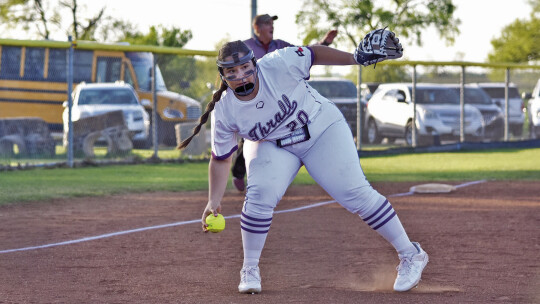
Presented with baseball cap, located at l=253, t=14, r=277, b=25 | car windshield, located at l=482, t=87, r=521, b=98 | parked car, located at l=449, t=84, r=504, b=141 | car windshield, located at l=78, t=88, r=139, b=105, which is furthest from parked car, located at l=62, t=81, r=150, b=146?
car windshield, located at l=482, t=87, r=521, b=98

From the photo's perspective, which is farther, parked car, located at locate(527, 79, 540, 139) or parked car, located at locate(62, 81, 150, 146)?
parked car, located at locate(527, 79, 540, 139)

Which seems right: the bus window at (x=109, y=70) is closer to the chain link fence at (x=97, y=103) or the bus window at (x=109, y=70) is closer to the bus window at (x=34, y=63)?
the chain link fence at (x=97, y=103)

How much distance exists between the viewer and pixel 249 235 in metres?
5.55

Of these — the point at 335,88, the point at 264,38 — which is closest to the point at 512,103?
the point at 335,88

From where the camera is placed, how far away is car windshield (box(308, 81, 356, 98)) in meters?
21.2

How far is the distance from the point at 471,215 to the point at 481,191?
2.62m

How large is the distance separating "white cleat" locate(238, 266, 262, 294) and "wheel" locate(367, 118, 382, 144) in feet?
54.3

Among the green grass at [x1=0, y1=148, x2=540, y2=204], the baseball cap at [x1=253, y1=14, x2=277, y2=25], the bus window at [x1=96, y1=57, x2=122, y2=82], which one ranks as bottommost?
the green grass at [x1=0, y1=148, x2=540, y2=204]

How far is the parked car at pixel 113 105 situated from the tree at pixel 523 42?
41.3 metres

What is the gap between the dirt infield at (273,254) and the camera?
215 inches

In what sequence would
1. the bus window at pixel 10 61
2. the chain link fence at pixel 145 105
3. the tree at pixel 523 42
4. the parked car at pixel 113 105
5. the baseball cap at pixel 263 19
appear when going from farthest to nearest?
the tree at pixel 523 42, the parked car at pixel 113 105, the chain link fence at pixel 145 105, the bus window at pixel 10 61, the baseball cap at pixel 263 19

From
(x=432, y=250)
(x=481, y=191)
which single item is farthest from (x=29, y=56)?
(x=432, y=250)

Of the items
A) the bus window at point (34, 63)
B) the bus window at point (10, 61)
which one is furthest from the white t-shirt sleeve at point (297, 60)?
the bus window at point (34, 63)

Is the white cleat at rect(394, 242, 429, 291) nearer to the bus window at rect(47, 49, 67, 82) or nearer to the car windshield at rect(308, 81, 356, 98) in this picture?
the bus window at rect(47, 49, 67, 82)
